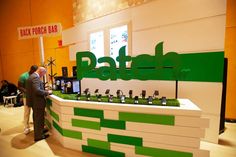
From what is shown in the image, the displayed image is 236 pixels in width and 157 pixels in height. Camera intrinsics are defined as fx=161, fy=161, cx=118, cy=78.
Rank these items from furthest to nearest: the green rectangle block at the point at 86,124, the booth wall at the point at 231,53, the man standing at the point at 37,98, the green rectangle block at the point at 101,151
Result: the booth wall at the point at 231,53 < the man standing at the point at 37,98 < the green rectangle block at the point at 86,124 < the green rectangle block at the point at 101,151

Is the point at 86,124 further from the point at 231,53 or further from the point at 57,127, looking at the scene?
the point at 231,53

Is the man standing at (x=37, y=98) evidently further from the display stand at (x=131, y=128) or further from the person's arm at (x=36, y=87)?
the display stand at (x=131, y=128)

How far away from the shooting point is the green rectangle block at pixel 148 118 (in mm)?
2168

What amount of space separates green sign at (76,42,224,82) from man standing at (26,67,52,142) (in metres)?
0.90

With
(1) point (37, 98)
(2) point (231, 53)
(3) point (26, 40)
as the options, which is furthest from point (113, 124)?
(3) point (26, 40)

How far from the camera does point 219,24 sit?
278cm

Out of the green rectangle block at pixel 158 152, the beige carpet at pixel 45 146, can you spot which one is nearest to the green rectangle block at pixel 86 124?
the beige carpet at pixel 45 146

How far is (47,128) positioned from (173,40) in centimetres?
358

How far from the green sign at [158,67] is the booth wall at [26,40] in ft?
10.7

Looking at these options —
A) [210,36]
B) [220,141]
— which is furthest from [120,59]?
[220,141]

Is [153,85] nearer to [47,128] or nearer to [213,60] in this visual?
[213,60]

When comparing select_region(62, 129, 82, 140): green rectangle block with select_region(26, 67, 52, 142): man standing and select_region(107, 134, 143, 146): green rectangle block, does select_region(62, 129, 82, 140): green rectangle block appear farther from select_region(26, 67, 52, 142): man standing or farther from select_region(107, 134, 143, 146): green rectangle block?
select_region(26, 67, 52, 142): man standing

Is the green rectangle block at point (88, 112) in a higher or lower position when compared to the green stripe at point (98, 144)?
higher

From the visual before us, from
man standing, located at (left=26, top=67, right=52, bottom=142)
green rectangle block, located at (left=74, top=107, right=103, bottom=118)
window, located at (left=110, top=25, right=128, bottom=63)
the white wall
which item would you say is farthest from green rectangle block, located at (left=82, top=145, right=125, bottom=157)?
window, located at (left=110, top=25, right=128, bottom=63)
